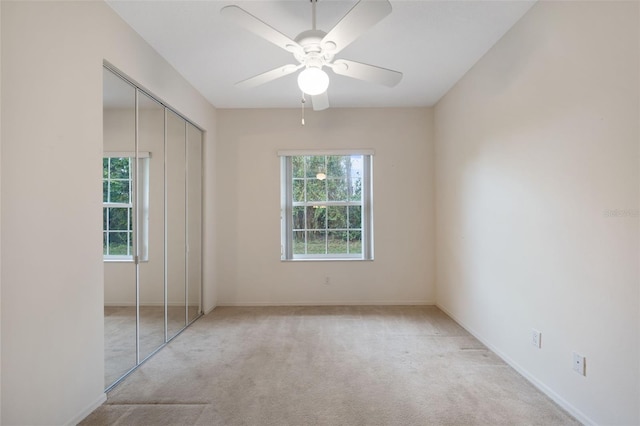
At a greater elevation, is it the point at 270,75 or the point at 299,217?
the point at 270,75

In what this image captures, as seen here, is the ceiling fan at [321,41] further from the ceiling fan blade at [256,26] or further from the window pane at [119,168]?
the window pane at [119,168]

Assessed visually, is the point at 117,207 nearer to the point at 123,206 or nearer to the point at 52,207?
the point at 123,206

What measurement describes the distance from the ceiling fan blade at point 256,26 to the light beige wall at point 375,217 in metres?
2.34

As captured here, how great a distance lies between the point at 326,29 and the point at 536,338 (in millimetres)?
2678

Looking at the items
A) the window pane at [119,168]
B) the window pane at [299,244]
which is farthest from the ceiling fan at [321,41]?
the window pane at [299,244]

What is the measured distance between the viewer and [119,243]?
7.43 feet

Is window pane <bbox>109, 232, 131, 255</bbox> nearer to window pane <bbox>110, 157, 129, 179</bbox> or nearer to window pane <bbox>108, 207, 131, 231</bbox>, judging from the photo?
window pane <bbox>108, 207, 131, 231</bbox>

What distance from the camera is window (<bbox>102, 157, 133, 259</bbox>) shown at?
2.13m

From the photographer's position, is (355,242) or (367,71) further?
(355,242)

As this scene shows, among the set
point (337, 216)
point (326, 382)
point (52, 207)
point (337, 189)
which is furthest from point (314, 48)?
point (337, 216)

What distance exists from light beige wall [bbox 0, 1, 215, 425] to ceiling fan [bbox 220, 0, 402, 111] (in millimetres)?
924

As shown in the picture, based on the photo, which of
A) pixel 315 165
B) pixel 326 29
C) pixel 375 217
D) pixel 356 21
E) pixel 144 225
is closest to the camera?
pixel 356 21

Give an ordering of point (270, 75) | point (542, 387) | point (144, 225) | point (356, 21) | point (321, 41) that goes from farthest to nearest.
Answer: point (144, 225) → point (270, 75) → point (542, 387) → point (321, 41) → point (356, 21)

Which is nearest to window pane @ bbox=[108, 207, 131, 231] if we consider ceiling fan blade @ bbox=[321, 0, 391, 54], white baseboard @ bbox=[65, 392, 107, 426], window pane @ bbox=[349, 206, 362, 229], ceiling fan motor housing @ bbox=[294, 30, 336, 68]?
white baseboard @ bbox=[65, 392, 107, 426]
